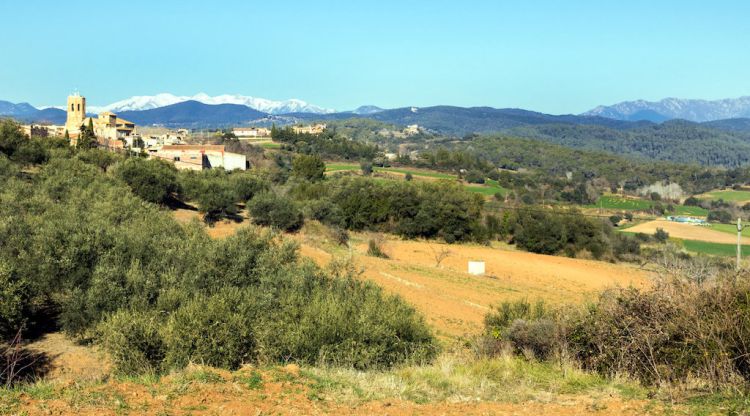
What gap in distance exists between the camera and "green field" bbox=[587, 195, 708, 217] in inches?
3366

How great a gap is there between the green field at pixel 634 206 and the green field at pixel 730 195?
11923 millimetres

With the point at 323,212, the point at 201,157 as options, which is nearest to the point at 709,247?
the point at 323,212

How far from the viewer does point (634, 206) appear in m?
90.3

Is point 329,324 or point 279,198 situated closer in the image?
point 329,324

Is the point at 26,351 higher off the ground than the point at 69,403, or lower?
lower

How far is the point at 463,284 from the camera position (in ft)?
104

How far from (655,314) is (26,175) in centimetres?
4137

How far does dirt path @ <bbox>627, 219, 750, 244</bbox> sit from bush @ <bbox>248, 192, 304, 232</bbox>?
40.9 m

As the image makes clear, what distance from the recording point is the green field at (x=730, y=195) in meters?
99.6

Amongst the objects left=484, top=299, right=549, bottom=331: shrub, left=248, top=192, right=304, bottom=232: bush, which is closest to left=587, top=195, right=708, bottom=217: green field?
left=248, top=192, right=304, bottom=232: bush

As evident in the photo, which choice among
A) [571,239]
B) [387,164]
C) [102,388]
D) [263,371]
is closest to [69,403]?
[102,388]

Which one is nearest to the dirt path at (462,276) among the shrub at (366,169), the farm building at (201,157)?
the farm building at (201,157)

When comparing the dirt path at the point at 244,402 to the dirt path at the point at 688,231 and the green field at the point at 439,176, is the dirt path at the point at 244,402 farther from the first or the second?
the green field at the point at 439,176

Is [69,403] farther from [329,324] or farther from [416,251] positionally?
[416,251]
